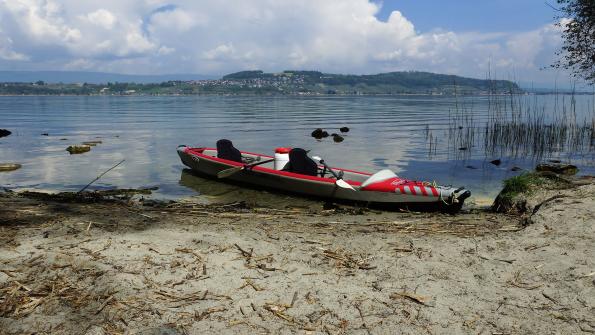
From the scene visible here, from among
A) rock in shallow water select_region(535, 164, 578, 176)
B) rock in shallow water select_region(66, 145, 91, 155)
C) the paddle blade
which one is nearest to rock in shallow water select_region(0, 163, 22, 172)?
rock in shallow water select_region(66, 145, 91, 155)

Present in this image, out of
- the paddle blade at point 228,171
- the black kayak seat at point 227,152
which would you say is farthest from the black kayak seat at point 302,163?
the black kayak seat at point 227,152

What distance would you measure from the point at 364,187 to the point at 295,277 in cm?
626

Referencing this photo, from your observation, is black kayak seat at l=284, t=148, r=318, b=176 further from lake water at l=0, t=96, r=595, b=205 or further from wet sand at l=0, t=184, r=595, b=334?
wet sand at l=0, t=184, r=595, b=334

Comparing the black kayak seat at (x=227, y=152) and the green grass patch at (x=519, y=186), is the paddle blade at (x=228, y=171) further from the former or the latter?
the green grass patch at (x=519, y=186)

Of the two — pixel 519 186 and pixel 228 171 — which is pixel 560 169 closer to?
pixel 519 186

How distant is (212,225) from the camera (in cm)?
799

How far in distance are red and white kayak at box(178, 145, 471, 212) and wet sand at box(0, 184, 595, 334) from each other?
2538 mm

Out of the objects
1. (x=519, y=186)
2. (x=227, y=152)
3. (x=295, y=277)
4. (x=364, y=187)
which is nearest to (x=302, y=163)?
(x=364, y=187)

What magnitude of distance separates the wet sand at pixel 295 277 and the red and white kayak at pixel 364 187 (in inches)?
99.9

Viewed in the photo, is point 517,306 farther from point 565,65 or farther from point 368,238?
point 565,65

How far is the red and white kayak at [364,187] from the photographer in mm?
10531

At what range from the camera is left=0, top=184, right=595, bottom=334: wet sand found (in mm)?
4508

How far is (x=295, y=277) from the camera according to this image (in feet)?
18.0

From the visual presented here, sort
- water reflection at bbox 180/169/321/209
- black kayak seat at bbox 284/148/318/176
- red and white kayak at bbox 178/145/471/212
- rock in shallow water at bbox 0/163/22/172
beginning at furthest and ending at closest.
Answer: rock in shallow water at bbox 0/163/22/172, black kayak seat at bbox 284/148/318/176, water reflection at bbox 180/169/321/209, red and white kayak at bbox 178/145/471/212
